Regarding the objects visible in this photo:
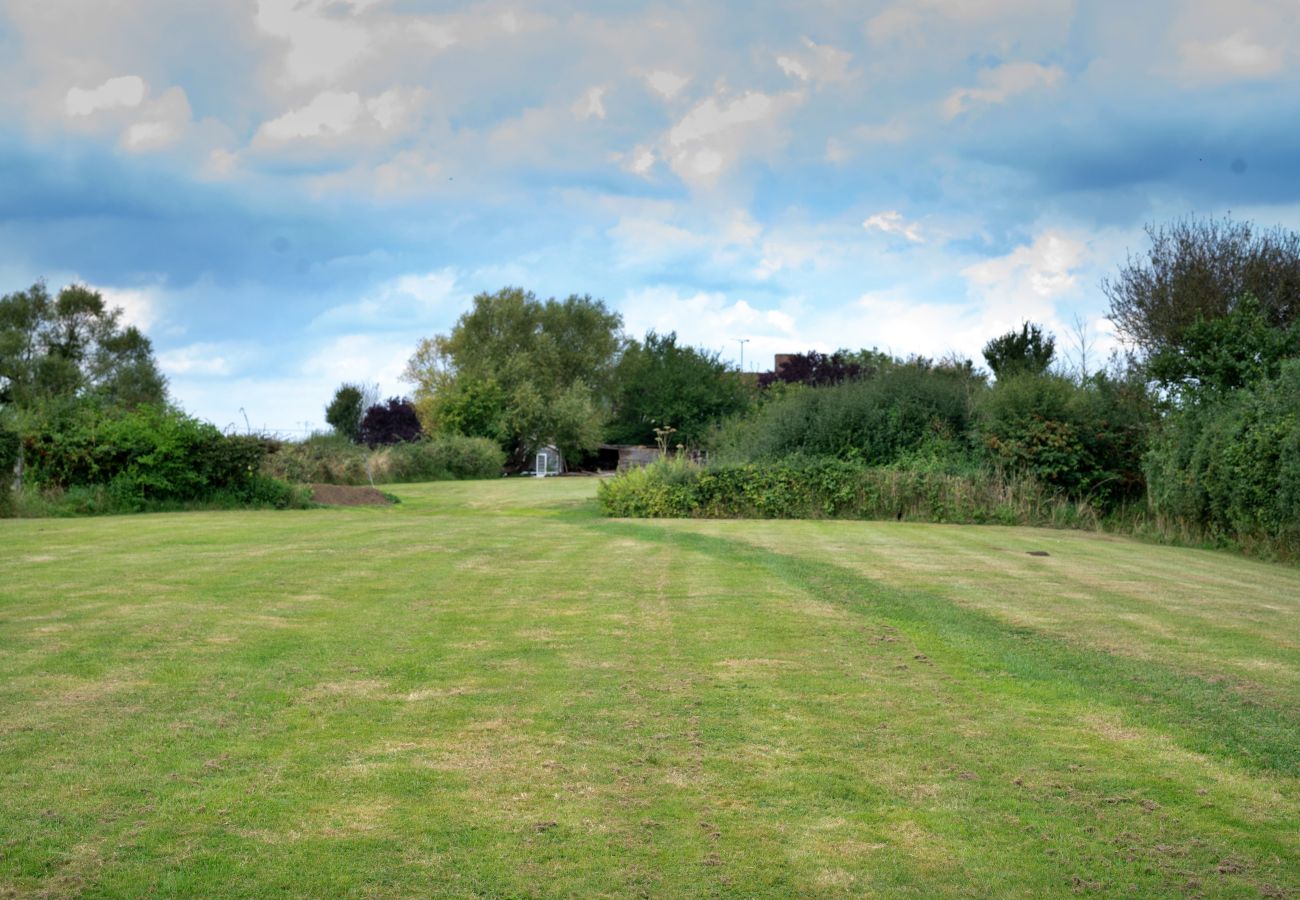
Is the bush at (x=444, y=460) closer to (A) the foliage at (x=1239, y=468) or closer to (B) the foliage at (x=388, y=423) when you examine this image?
(B) the foliage at (x=388, y=423)

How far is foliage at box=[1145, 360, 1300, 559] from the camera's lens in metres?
17.0

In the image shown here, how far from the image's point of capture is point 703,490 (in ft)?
75.9

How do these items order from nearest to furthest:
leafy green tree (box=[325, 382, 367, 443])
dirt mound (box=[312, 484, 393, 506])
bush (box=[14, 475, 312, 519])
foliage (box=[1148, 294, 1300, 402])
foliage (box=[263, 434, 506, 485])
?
bush (box=[14, 475, 312, 519])
foliage (box=[1148, 294, 1300, 402])
dirt mound (box=[312, 484, 393, 506])
foliage (box=[263, 434, 506, 485])
leafy green tree (box=[325, 382, 367, 443])

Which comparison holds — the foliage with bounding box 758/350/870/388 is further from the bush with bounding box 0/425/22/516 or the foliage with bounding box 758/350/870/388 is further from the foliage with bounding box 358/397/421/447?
the bush with bounding box 0/425/22/516

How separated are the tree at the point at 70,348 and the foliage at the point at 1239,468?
153 ft

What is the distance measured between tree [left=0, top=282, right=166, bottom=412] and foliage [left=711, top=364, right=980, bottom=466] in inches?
1496

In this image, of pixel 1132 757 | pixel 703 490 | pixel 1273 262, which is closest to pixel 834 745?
pixel 1132 757

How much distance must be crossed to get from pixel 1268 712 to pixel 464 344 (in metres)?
59.9

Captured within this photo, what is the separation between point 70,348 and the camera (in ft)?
179

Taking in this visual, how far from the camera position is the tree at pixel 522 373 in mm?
51219

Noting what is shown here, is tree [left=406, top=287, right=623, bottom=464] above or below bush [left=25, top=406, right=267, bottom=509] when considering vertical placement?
above

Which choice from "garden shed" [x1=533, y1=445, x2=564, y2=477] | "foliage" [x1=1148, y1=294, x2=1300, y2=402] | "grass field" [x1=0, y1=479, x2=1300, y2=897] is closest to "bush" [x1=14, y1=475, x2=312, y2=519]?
"grass field" [x1=0, y1=479, x2=1300, y2=897]

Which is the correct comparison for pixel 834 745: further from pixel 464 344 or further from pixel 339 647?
pixel 464 344

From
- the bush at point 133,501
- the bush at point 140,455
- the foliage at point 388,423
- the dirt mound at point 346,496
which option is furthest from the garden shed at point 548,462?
the bush at point 140,455
